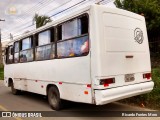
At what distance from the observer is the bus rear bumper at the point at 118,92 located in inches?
259

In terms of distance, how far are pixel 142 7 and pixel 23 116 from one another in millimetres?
12475

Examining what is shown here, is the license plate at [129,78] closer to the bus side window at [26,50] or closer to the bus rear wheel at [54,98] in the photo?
the bus rear wheel at [54,98]

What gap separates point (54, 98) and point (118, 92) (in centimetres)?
261

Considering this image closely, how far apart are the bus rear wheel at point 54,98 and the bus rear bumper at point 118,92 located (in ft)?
7.15

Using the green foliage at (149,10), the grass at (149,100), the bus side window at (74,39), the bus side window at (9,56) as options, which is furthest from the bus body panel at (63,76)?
the green foliage at (149,10)

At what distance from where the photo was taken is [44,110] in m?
9.04

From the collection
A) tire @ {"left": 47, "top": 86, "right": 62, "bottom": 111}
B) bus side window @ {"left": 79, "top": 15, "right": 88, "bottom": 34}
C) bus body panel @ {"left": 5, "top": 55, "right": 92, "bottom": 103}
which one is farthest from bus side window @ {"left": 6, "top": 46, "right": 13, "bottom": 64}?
bus side window @ {"left": 79, "top": 15, "right": 88, "bottom": 34}

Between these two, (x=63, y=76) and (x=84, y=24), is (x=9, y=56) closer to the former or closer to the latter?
(x=63, y=76)

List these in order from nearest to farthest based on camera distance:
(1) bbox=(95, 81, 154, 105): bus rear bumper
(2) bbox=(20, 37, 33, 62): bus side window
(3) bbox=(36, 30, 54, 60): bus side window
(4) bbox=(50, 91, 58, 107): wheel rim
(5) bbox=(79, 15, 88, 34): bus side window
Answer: (1) bbox=(95, 81, 154, 105): bus rear bumper < (5) bbox=(79, 15, 88, 34): bus side window < (4) bbox=(50, 91, 58, 107): wheel rim < (3) bbox=(36, 30, 54, 60): bus side window < (2) bbox=(20, 37, 33, 62): bus side window

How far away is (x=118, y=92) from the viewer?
6980 millimetres

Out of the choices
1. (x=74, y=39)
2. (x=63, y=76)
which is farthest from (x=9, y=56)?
(x=74, y=39)

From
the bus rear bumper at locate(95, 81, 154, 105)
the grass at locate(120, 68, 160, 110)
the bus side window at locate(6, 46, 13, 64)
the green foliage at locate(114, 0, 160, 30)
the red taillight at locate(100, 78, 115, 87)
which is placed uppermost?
the green foliage at locate(114, 0, 160, 30)

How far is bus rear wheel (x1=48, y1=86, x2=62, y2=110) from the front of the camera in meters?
8.48

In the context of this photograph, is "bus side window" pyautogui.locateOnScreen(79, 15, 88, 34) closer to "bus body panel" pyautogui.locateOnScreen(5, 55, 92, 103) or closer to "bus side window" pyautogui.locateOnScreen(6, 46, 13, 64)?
"bus body panel" pyautogui.locateOnScreen(5, 55, 92, 103)
